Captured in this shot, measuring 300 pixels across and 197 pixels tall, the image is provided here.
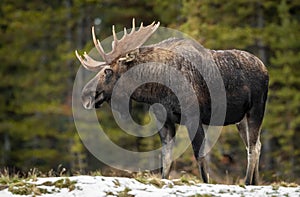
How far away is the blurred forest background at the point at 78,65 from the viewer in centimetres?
2189

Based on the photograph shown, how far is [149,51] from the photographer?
1004 centimetres

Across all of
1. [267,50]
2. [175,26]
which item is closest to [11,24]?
[175,26]

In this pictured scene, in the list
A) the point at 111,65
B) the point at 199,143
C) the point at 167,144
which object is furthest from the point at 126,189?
the point at 111,65

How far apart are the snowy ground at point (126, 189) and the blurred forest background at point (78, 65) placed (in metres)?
12.0

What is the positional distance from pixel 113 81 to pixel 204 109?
55.8 inches

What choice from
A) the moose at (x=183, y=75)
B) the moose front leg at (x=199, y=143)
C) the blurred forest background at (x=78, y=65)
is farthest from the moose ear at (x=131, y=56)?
the blurred forest background at (x=78, y=65)

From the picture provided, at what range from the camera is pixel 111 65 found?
32.6ft

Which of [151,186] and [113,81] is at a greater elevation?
[113,81]

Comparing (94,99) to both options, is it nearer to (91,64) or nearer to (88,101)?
Answer: (88,101)

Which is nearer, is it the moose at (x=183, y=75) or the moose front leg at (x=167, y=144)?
the moose at (x=183, y=75)

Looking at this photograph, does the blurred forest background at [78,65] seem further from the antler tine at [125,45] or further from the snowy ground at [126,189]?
the snowy ground at [126,189]

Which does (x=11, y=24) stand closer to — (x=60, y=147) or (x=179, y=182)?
(x=60, y=147)

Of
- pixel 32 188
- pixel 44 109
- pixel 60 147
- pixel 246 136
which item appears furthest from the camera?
pixel 60 147

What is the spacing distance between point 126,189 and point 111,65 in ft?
7.73
